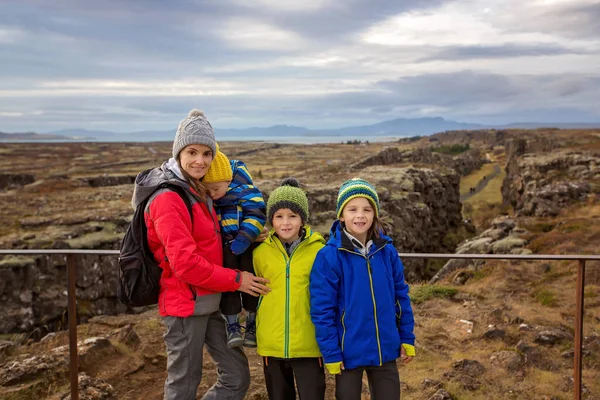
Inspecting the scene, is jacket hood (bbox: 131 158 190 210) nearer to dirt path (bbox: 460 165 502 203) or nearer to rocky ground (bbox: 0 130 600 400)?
rocky ground (bbox: 0 130 600 400)

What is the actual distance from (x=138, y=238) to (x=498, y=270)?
12.2 metres

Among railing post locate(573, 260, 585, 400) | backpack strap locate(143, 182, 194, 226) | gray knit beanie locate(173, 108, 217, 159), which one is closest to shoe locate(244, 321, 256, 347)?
backpack strap locate(143, 182, 194, 226)

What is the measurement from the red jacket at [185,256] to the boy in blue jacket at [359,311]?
28.3 inches

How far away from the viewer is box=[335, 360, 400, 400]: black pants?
12.4 feet

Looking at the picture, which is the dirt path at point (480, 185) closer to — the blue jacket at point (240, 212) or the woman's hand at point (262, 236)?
the woman's hand at point (262, 236)

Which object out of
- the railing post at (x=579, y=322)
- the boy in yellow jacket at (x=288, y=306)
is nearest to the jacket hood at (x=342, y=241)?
the boy in yellow jacket at (x=288, y=306)

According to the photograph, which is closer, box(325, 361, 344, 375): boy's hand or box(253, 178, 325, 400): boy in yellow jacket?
box(325, 361, 344, 375): boy's hand

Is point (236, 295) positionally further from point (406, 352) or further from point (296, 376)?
point (406, 352)

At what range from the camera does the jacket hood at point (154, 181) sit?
354cm

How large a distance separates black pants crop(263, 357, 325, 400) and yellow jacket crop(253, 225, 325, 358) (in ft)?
0.38

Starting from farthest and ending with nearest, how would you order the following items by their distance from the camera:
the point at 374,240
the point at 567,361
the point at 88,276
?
the point at 88,276, the point at 567,361, the point at 374,240

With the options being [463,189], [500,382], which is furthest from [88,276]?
[463,189]

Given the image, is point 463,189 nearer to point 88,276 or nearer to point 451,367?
point 88,276

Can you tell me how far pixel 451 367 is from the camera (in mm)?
6727
